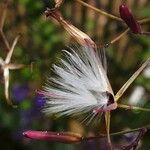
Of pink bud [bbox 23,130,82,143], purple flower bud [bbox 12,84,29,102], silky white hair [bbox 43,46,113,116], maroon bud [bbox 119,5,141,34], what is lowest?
purple flower bud [bbox 12,84,29,102]

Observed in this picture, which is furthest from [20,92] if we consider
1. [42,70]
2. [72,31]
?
[72,31]

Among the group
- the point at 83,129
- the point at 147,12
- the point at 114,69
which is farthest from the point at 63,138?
the point at 83,129

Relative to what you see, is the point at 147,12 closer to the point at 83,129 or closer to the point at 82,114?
the point at 83,129

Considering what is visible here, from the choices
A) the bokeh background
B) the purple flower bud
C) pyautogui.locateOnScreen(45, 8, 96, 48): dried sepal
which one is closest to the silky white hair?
pyautogui.locateOnScreen(45, 8, 96, 48): dried sepal

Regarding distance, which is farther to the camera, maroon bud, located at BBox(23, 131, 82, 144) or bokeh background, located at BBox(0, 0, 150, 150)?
bokeh background, located at BBox(0, 0, 150, 150)

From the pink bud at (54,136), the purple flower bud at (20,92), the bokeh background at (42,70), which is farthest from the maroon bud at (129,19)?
the purple flower bud at (20,92)

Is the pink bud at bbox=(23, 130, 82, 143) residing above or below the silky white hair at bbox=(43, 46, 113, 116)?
below

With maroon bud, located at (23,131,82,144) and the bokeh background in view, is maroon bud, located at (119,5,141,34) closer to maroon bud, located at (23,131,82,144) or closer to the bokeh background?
maroon bud, located at (23,131,82,144)

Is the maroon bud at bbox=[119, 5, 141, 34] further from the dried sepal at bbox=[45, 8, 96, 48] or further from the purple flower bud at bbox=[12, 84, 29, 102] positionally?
the purple flower bud at bbox=[12, 84, 29, 102]

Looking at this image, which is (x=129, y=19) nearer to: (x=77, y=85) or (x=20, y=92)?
(x=77, y=85)
